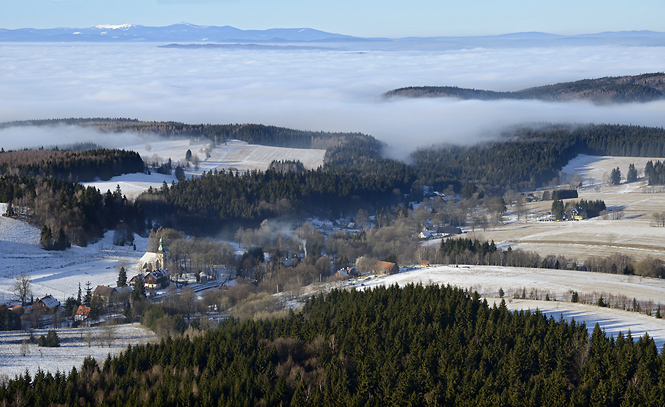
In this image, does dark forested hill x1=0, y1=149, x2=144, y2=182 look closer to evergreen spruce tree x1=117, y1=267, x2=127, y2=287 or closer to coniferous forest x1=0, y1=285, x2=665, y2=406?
evergreen spruce tree x1=117, y1=267, x2=127, y2=287

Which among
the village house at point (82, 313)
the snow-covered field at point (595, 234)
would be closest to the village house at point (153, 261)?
the village house at point (82, 313)

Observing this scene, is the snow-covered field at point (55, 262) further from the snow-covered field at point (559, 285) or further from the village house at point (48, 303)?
the snow-covered field at point (559, 285)

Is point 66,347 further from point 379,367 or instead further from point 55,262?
point 55,262

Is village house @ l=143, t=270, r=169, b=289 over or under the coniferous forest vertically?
under

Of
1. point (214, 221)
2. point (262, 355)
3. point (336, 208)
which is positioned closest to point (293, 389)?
point (262, 355)

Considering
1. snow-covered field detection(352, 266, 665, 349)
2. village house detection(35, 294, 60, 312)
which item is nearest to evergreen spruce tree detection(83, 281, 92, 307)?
village house detection(35, 294, 60, 312)

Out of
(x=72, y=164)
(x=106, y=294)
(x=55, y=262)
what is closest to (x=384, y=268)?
(x=106, y=294)

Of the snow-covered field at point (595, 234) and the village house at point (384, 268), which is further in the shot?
the snow-covered field at point (595, 234)
